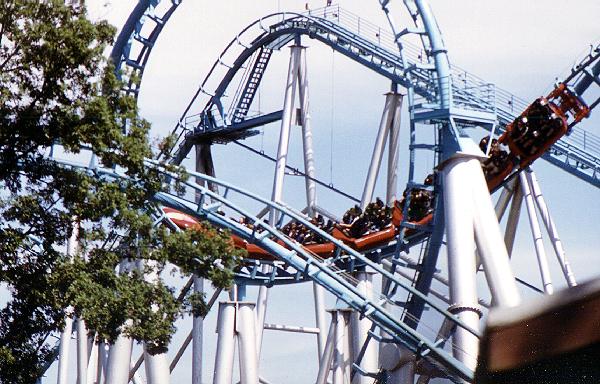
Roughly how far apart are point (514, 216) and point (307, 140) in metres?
4.03

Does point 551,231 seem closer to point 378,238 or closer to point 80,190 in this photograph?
point 378,238

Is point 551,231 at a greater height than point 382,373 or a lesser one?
greater

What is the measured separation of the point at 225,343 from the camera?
47.6 ft

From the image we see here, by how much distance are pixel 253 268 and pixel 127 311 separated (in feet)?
19.0

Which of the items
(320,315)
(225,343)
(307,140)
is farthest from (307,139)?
(225,343)

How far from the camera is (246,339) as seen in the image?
575 inches

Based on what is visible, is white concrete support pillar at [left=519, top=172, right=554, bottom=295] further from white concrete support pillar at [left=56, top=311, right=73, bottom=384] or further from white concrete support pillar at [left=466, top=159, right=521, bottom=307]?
white concrete support pillar at [left=56, top=311, right=73, bottom=384]

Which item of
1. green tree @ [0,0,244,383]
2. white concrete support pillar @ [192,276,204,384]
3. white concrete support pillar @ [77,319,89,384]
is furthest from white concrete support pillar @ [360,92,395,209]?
green tree @ [0,0,244,383]

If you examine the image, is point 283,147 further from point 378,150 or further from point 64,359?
point 64,359

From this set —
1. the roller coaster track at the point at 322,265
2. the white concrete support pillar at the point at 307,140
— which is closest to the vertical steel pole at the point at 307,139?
the white concrete support pillar at the point at 307,140

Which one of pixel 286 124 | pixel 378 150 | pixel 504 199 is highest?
pixel 286 124

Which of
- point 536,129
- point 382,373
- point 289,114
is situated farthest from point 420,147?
point 289,114

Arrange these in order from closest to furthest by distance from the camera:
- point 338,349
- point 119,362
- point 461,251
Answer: point 461,251 < point 338,349 < point 119,362

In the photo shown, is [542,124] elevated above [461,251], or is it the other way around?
[542,124]
